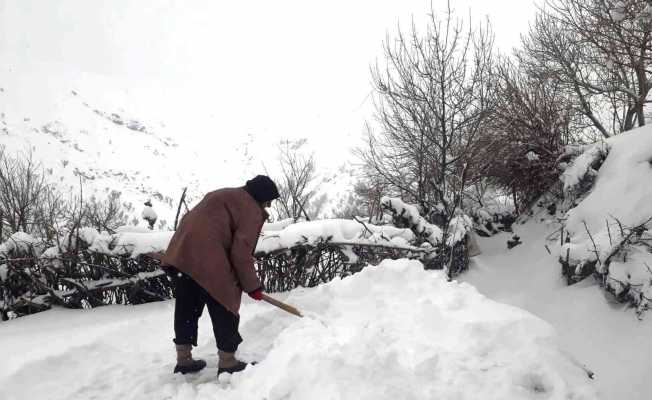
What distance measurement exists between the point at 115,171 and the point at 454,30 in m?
33.6

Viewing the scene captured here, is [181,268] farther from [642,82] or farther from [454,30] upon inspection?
[642,82]

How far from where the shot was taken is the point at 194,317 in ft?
8.48

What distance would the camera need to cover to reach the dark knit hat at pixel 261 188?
2.61 metres

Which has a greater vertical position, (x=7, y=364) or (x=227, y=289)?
(x=227, y=289)

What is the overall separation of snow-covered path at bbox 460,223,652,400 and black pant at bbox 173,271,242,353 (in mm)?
2697

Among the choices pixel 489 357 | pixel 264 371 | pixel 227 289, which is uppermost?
pixel 227 289

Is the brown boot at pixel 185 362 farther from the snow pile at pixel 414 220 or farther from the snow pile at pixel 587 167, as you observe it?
the snow pile at pixel 587 167

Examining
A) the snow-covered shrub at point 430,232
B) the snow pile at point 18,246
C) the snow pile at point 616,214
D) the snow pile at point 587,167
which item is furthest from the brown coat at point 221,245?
the snow pile at point 587,167

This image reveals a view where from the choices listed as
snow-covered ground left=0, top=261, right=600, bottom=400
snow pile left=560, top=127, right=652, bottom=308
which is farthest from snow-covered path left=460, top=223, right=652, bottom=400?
snow-covered ground left=0, top=261, right=600, bottom=400

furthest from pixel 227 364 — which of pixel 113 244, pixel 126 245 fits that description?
pixel 113 244

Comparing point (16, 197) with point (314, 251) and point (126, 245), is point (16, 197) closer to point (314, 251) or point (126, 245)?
point (126, 245)

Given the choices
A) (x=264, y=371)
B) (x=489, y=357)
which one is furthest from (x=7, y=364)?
(x=489, y=357)

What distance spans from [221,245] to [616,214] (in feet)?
16.7

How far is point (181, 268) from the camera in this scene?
94.6 inches
